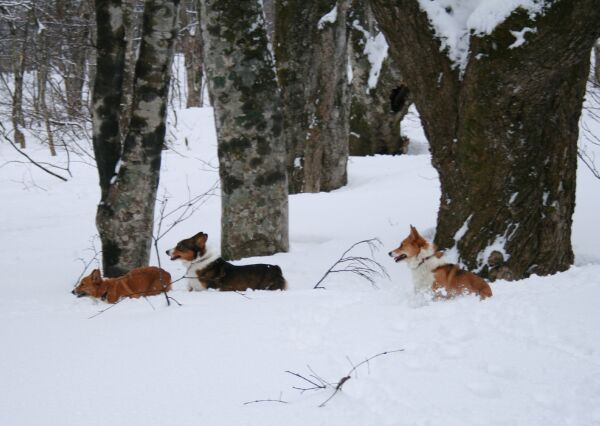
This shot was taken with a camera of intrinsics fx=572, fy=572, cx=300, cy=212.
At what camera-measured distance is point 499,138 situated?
19.0 ft

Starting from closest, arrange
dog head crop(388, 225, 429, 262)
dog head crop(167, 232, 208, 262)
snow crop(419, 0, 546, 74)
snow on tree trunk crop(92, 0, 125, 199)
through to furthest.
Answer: dog head crop(388, 225, 429, 262) → snow crop(419, 0, 546, 74) → dog head crop(167, 232, 208, 262) → snow on tree trunk crop(92, 0, 125, 199)

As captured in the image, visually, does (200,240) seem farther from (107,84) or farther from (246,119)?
(107,84)

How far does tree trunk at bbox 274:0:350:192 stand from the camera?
10281mm

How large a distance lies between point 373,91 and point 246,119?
8.52 meters

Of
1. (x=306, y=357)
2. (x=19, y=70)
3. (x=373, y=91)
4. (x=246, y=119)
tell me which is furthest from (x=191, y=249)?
(x=19, y=70)

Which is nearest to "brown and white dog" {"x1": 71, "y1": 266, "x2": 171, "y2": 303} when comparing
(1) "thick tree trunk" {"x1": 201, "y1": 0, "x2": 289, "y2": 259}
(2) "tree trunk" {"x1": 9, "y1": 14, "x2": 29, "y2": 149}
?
(1) "thick tree trunk" {"x1": 201, "y1": 0, "x2": 289, "y2": 259}

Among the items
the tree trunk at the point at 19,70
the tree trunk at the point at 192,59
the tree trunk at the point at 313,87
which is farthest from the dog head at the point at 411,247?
the tree trunk at the point at 192,59

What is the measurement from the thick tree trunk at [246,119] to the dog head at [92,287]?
173cm

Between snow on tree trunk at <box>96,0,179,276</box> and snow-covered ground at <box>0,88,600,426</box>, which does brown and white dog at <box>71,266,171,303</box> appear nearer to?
snow-covered ground at <box>0,88,600,426</box>

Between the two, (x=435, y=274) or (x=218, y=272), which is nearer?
(x=435, y=274)

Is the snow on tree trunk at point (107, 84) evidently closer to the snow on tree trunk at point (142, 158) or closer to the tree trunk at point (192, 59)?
the snow on tree trunk at point (142, 158)

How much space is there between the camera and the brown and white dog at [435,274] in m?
4.74

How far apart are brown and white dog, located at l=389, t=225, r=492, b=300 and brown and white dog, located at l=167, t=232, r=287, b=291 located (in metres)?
1.23

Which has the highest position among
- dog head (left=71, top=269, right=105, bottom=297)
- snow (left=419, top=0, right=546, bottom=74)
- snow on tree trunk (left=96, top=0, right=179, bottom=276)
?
snow (left=419, top=0, right=546, bottom=74)
